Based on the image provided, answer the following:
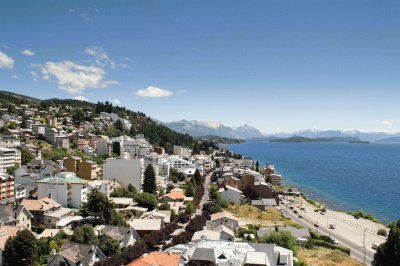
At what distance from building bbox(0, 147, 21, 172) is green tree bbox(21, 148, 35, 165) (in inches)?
36.7

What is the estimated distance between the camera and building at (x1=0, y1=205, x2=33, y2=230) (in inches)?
1255

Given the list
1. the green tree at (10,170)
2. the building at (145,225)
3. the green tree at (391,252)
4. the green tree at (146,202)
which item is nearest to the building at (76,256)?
the building at (145,225)

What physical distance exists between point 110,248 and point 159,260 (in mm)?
6333

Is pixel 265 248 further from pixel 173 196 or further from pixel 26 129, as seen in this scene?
pixel 26 129

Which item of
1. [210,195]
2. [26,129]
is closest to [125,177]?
[210,195]

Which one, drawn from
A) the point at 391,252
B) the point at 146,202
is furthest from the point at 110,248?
the point at 391,252

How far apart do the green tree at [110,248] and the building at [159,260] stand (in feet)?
16.1

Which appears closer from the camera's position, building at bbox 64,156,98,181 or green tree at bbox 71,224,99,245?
green tree at bbox 71,224,99,245

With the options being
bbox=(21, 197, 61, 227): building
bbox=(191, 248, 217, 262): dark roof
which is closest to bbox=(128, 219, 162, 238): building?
bbox=(21, 197, 61, 227): building

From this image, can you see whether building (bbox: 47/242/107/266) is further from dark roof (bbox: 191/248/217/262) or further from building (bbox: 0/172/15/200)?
building (bbox: 0/172/15/200)

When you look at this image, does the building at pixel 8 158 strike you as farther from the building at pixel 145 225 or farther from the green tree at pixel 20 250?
the green tree at pixel 20 250

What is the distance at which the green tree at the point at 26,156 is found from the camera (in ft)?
183

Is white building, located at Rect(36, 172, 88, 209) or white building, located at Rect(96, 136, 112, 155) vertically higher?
white building, located at Rect(96, 136, 112, 155)

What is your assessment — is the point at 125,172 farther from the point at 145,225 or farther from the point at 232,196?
the point at 145,225
